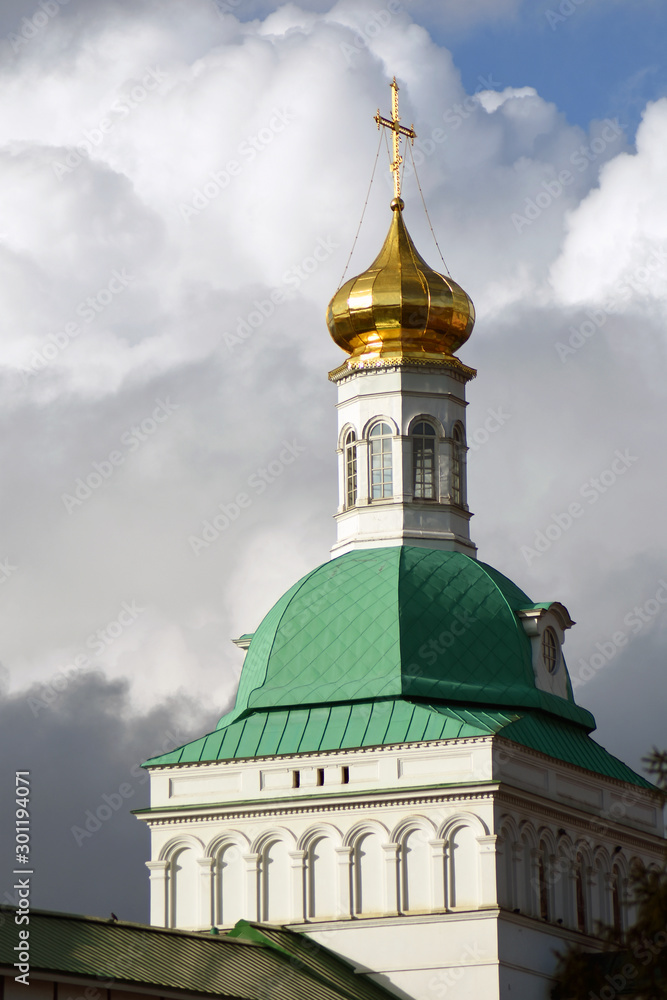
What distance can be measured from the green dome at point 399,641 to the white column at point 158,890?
294cm

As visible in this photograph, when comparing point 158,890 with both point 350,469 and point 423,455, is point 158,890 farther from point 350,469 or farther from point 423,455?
point 423,455

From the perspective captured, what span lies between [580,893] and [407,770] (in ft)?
14.1

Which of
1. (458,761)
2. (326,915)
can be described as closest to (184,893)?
(326,915)

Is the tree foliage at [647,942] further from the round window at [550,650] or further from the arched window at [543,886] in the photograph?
the round window at [550,650]

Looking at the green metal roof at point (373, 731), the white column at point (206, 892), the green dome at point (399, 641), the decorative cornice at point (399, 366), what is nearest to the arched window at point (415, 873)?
the green metal roof at point (373, 731)

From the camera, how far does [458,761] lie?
38.2 meters

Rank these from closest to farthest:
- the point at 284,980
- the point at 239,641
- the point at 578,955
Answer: the point at 578,955, the point at 284,980, the point at 239,641

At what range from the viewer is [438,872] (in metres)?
37.9

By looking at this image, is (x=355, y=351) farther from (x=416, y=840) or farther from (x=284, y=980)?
(x=284, y=980)

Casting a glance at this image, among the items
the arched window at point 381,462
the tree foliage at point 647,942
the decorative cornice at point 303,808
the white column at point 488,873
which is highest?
the arched window at point 381,462

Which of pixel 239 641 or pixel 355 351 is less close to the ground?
pixel 355 351

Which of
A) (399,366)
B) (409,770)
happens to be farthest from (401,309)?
(409,770)

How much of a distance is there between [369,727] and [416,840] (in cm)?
222

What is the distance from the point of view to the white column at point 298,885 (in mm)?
38750
